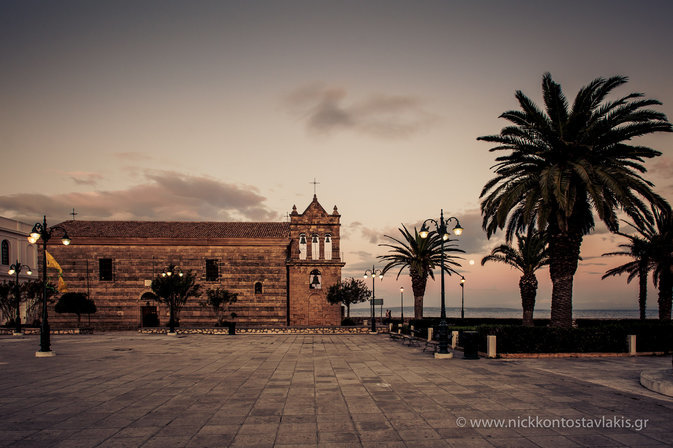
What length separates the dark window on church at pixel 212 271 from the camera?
46500 millimetres

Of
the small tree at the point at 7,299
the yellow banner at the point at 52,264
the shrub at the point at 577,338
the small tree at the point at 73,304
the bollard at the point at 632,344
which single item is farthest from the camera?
the yellow banner at the point at 52,264

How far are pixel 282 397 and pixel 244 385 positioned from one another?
1970 mm

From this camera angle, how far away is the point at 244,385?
12227mm

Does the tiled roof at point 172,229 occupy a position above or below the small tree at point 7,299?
above

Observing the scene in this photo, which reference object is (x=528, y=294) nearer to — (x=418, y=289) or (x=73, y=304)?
(x=418, y=289)

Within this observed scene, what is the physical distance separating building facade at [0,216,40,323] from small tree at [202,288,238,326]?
70.2 ft

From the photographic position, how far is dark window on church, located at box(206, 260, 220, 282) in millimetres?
46500

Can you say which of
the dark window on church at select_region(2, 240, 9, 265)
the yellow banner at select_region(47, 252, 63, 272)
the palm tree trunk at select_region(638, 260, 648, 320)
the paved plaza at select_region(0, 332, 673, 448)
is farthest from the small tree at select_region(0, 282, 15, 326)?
the palm tree trunk at select_region(638, 260, 648, 320)

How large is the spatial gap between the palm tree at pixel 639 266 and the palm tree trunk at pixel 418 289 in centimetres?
1343

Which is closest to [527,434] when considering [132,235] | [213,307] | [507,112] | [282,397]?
[282,397]

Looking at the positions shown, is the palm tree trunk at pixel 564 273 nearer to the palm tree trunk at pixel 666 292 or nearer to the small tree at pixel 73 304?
the palm tree trunk at pixel 666 292

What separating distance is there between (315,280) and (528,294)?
20.6 m

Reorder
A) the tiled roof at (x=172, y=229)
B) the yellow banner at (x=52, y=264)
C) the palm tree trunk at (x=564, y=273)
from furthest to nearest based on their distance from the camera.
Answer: the tiled roof at (x=172, y=229)
the yellow banner at (x=52, y=264)
the palm tree trunk at (x=564, y=273)

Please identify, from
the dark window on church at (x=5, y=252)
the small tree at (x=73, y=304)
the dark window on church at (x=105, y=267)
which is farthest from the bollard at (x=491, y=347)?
the dark window on church at (x=5, y=252)
